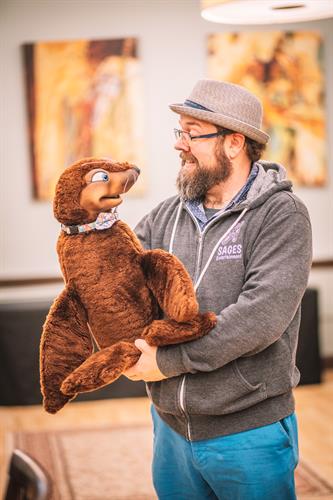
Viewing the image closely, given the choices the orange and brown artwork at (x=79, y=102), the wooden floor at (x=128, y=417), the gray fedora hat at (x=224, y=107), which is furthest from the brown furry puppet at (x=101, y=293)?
the orange and brown artwork at (x=79, y=102)

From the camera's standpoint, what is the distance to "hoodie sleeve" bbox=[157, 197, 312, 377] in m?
1.88

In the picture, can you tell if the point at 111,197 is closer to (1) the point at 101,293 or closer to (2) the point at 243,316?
(1) the point at 101,293

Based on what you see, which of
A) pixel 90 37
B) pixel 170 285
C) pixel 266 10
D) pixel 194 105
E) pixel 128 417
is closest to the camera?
pixel 170 285

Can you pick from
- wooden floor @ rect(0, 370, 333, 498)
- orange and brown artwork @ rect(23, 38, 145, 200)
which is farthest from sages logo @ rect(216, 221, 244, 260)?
orange and brown artwork @ rect(23, 38, 145, 200)

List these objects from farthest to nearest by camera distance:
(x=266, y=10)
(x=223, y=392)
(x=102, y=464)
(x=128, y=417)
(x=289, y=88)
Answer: (x=289, y=88)
(x=128, y=417)
(x=102, y=464)
(x=266, y=10)
(x=223, y=392)

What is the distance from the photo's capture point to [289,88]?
20.5 ft

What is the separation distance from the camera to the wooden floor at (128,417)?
4.53m

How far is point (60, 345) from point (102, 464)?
8.63 feet

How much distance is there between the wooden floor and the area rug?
16 centimetres

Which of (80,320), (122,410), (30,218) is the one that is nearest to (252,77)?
(30,218)

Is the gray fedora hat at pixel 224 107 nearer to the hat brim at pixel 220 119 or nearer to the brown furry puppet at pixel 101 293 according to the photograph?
the hat brim at pixel 220 119

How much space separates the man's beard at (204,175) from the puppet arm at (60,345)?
44 centimetres

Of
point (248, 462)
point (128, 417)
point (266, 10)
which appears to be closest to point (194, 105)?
point (266, 10)

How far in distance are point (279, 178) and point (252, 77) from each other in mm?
4241
